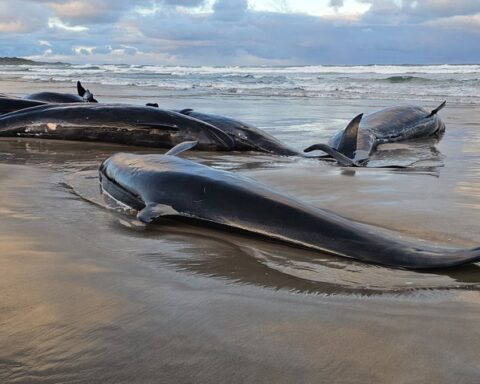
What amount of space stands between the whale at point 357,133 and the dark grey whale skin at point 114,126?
324 millimetres

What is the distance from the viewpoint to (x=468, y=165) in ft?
18.3

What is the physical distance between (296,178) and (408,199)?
1094 mm

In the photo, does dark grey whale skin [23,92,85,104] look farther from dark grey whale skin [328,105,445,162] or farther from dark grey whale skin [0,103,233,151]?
dark grey whale skin [328,105,445,162]

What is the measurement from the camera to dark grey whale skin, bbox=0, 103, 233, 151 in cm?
655

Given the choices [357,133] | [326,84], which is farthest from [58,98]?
[326,84]

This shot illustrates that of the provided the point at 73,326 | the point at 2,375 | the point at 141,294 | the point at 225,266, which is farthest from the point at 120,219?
the point at 2,375

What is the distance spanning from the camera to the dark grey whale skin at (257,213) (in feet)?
8.11

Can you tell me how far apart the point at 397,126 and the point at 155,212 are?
19.6 feet

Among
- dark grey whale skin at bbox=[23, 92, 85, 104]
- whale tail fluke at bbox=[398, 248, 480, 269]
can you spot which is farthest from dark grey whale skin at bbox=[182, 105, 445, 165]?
dark grey whale skin at bbox=[23, 92, 85, 104]

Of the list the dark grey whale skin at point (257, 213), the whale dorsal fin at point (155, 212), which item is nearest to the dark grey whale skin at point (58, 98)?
the dark grey whale skin at point (257, 213)

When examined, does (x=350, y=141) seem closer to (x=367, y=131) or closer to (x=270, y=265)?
(x=367, y=131)

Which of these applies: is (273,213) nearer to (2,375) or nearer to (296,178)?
(2,375)

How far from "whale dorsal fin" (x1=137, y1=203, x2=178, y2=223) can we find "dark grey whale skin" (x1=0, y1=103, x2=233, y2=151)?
3368 millimetres

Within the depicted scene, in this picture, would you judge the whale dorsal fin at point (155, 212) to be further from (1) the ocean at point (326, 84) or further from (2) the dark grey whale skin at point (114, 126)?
(1) the ocean at point (326, 84)
